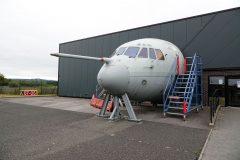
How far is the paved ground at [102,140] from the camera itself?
512 cm

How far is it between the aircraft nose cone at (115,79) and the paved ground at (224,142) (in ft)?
12.3

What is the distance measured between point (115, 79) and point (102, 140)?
9.35 ft

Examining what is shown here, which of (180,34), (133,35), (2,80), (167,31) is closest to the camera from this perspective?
(180,34)

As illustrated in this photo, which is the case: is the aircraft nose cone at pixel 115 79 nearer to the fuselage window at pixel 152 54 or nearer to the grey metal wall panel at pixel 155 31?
the fuselage window at pixel 152 54

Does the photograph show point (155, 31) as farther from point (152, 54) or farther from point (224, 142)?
point (224, 142)

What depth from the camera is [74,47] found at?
79.5ft

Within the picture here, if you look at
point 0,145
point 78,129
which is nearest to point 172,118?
point 78,129

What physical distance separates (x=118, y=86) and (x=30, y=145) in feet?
13.2

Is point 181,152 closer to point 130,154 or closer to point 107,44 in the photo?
point 130,154

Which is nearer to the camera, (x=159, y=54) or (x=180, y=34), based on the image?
(x=159, y=54)

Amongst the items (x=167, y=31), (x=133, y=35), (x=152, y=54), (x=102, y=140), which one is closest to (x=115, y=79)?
(x=152, y=54)

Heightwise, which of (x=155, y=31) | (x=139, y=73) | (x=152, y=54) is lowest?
(x=139, y=73)

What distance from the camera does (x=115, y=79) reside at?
856 centimetres

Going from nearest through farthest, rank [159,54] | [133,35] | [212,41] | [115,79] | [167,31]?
[115,79], [159,54], [212,41], [167,31], [133,35]
